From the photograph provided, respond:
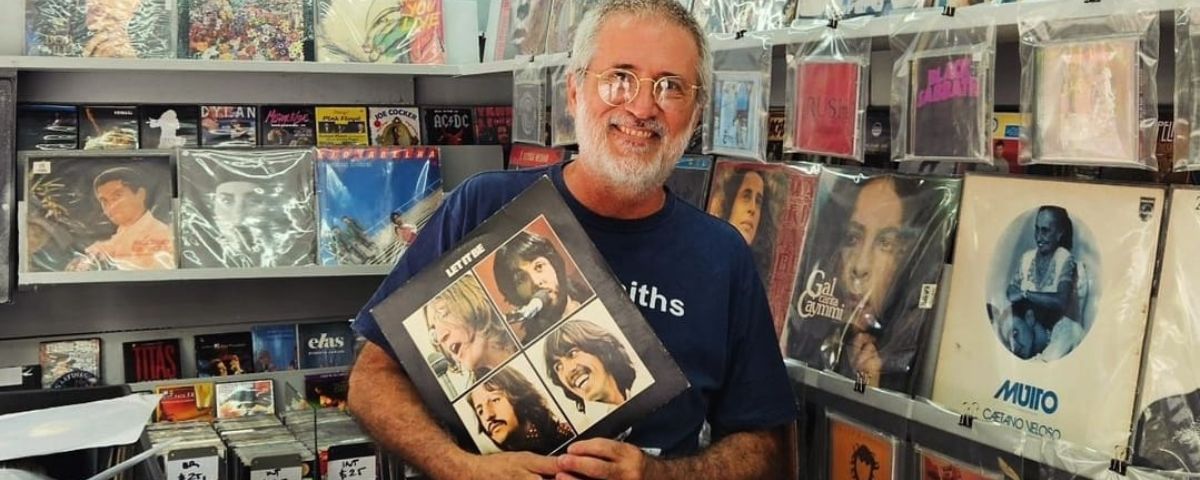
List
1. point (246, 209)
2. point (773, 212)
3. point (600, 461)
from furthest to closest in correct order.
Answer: point (246, 209)
point (773, 212)
point (600, 461)

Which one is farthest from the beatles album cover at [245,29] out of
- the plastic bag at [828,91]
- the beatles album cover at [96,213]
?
the plastic bag at [828,91]

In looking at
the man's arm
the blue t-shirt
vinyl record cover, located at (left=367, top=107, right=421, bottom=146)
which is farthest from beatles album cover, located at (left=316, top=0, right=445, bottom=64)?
the man's arm

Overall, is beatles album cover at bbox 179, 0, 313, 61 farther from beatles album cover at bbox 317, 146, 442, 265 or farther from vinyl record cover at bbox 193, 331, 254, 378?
vinyl record cover at bbox 193, 331, 254, 378

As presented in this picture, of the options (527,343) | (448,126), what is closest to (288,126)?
(448,126)

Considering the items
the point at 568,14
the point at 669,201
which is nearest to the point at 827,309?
the point at 669,201

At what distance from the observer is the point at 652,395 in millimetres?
1534

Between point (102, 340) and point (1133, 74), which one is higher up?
point (1133, 74)

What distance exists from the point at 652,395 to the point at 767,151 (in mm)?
926

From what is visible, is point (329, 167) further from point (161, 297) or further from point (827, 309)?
point (827, 309)

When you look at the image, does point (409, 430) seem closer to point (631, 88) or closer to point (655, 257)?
point (655, 257)

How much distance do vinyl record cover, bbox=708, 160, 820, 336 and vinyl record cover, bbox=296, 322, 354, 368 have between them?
148 centimetres

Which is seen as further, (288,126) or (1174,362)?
(288,126)

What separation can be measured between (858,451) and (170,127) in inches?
82.9

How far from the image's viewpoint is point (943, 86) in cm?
181
